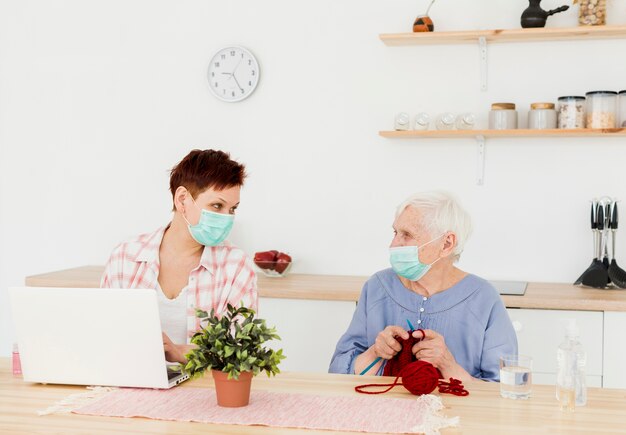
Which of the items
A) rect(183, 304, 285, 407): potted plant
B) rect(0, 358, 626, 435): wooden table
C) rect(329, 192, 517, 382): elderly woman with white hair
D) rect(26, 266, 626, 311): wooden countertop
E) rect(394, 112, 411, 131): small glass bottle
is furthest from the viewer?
rect(394, 112, 411, 131): small glass bottle

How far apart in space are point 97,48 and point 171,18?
39 cm

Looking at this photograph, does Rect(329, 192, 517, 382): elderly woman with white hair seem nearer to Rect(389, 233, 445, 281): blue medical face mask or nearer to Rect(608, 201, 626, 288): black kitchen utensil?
Rect(389, 233, 445, 281): blue medical face mask

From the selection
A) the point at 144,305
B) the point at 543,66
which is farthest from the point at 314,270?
the point at 144,305

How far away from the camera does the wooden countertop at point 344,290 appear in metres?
3.18

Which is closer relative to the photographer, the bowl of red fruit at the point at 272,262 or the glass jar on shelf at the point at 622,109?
the glass jar on shelf at the point at 622,109

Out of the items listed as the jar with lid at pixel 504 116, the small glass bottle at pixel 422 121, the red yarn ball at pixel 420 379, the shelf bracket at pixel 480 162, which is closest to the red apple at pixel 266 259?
the small glass bottle at pixel 422 121

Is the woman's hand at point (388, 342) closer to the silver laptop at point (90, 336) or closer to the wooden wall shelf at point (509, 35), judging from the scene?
the silver laptop at point (90, 336)

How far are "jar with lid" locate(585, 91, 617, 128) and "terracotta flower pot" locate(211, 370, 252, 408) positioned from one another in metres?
2.15

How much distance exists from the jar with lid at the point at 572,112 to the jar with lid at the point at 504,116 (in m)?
0.19

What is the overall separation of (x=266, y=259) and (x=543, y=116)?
1283 mm

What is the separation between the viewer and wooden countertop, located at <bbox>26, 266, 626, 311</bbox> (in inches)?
125

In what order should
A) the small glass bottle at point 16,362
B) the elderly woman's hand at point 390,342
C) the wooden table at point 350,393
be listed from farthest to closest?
the elderly woman's hand at point 390,342 → the small glass bottle at point 16,362 → the wooden table at point 350,393

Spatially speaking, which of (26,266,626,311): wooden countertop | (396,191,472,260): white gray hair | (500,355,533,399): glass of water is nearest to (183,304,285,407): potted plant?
(500,355,533,399): glass of water

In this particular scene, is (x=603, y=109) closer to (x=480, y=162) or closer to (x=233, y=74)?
(x=480, y=162)
